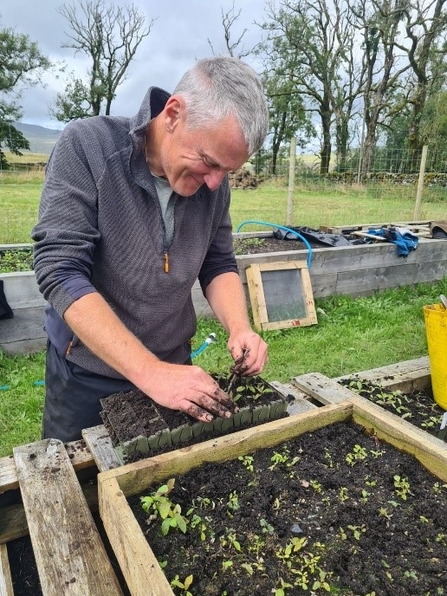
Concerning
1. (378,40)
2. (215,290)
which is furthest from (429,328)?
(378,40)

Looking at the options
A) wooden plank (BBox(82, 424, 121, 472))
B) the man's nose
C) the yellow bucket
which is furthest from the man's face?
the yellow bucket

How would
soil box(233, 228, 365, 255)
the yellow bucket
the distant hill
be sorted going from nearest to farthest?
the yellow bucket < soil box(233, 228, 365, 255) < the distant hill

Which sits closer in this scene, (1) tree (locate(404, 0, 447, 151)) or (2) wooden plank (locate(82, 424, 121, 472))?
(2) wooden plank (locate(82, 424, 121, 472))

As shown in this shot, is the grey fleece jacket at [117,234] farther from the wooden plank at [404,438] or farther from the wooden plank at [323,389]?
the wooden plank at [404,438]

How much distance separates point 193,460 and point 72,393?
0.72m

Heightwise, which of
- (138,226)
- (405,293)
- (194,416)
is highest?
(138,226)

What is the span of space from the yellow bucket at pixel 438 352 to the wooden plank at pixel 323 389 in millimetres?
862

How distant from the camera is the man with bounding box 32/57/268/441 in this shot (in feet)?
4.37

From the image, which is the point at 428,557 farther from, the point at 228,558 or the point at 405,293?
the point at 405,293

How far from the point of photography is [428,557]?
1.11 metres

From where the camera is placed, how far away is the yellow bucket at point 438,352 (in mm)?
2506

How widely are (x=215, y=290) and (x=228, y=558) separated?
3.73 ft

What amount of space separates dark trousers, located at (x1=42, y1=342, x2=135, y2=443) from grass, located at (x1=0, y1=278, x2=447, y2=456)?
1.30 metres

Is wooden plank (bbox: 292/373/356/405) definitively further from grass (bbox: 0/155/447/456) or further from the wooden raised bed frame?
grass (bbox: 0/155/447/456)
